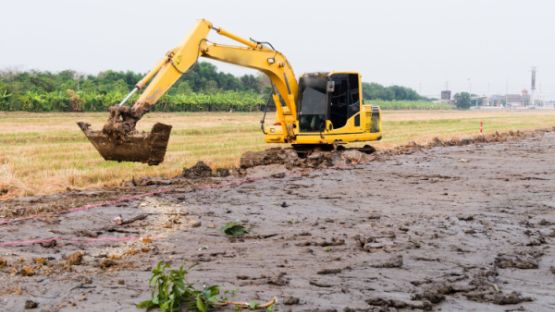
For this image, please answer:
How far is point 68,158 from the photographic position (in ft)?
55.3

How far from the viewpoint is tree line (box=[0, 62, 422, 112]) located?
47469 millimetres

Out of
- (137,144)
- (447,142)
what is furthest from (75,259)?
(447,142)

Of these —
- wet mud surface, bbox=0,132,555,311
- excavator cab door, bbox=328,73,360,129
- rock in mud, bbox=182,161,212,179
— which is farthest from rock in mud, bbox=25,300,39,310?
excavator cab door, bbox=328,73,360,129

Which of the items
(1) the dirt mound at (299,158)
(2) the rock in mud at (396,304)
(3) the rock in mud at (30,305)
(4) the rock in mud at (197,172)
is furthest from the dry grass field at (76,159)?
(2) the rock in mud at (396,304)

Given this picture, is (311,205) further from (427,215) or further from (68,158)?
(68,158)

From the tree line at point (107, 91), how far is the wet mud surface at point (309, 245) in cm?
2766

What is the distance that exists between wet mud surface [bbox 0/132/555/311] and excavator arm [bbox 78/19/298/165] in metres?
0.78

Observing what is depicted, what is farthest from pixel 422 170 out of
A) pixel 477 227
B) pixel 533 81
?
pixel 533 81

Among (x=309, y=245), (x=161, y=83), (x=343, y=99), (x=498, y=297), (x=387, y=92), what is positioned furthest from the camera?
(x=387, y=92)

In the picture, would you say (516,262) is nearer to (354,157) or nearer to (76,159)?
(354,157)

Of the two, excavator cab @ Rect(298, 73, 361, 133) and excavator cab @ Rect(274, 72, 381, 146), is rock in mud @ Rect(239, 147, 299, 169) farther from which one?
excavator cab @ Rect(298, 73, 361, 133)

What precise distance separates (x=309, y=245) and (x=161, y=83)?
657 centimetres

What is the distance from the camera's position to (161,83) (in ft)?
42.7

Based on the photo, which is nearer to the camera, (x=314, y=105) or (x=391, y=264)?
(x=391, y=264)
